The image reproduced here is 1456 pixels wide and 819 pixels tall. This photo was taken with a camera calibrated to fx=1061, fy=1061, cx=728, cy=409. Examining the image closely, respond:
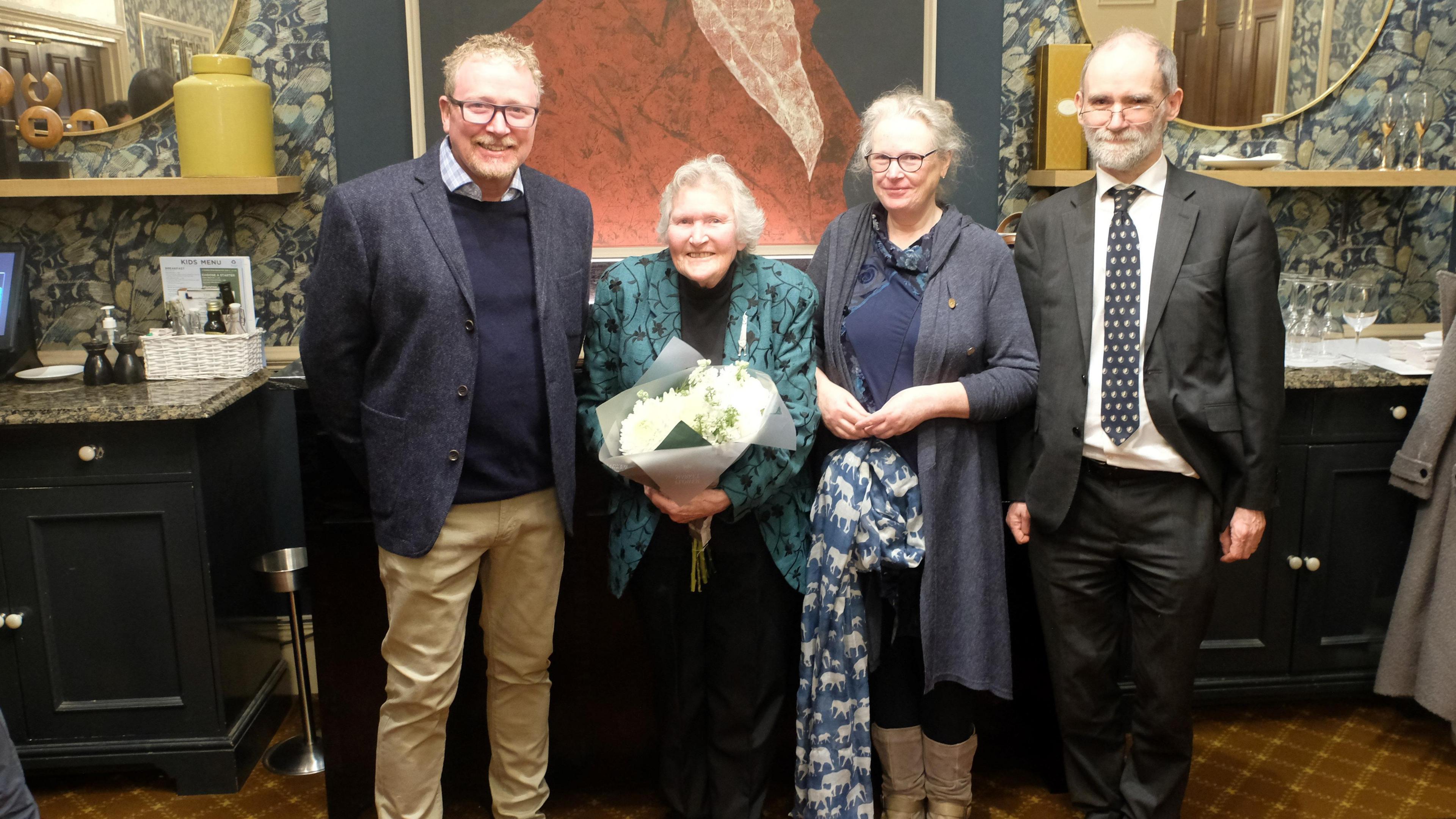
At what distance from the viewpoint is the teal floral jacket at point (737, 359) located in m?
2.28

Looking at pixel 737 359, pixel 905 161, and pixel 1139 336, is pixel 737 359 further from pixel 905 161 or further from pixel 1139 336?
pixel 1139 336

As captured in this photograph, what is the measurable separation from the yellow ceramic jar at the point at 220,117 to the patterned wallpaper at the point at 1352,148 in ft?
7.40

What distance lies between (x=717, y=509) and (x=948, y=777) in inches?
33.9

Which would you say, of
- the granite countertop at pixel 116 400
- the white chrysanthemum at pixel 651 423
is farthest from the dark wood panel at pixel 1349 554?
the granite countertop at pixel 116 400

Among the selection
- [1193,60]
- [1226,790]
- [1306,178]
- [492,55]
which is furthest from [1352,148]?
[492,55]

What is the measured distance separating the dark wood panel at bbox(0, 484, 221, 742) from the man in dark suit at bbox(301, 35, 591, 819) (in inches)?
30.3

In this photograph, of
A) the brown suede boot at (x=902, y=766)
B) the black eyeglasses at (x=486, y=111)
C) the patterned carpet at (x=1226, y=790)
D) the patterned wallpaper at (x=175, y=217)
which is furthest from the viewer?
the patterned wallpaper at (x=175, y=217)

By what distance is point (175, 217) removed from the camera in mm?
3227

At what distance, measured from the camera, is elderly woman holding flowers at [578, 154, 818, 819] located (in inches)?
89.4

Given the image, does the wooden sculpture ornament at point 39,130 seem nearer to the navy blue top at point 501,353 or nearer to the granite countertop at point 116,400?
the granite countertop at point 116,400

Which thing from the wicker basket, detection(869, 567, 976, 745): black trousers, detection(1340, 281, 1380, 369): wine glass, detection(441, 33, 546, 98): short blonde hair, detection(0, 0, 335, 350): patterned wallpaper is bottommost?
detection(869, 567, 976, 745): black trousers

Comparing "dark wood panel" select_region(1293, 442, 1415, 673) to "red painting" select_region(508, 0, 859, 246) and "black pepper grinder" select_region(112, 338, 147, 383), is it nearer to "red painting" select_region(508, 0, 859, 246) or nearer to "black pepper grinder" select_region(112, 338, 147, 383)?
"red painting" select_region(508, 0, 859, 246)

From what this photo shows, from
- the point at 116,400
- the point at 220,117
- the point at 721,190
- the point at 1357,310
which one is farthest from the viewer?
the point at 1357,310

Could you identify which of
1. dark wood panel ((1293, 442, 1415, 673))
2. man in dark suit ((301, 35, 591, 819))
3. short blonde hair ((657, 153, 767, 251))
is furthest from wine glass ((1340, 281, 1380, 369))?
A: man in dark suit ((301, 35, 591, 819))
